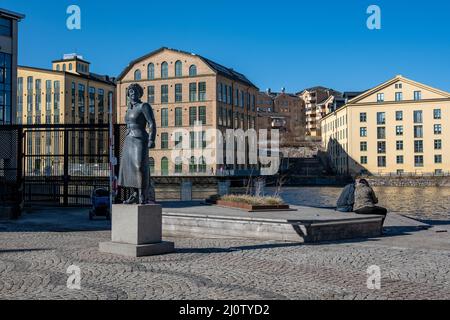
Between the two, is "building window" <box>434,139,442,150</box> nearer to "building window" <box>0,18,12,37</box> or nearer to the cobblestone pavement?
"building window" <box>0,18,12,37</box>

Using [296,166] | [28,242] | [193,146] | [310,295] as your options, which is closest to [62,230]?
[28,242]

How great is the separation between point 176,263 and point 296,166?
318 feet

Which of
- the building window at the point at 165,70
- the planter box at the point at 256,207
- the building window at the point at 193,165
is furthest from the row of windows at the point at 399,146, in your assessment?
the planter box at the point at 256,207

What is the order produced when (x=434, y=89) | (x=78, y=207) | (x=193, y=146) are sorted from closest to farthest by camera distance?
(x=78, y=207), (x=193, y=146), (x=434, y=89)

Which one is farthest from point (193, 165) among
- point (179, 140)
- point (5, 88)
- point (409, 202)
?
point (409, 202)

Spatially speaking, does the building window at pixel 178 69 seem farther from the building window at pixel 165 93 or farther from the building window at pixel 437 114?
the building window at pixel 437 114

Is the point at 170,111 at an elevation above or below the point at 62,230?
above

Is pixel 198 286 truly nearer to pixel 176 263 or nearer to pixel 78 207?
pixel 176 263

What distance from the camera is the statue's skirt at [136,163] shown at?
1162 cm

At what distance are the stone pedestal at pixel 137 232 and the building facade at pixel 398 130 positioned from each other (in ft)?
265

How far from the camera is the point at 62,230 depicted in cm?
1653

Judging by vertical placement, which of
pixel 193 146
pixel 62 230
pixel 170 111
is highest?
pixel 170 111

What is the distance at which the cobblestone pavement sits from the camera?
25.2ft

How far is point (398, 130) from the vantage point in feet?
285
